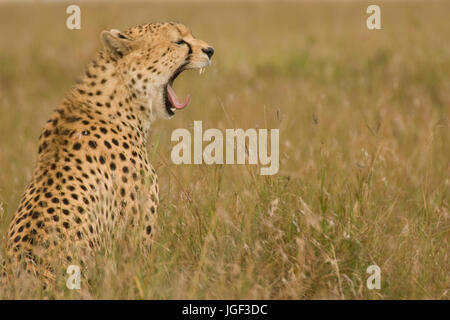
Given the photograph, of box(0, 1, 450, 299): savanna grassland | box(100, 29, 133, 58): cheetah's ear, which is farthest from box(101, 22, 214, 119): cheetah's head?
box(0, 1, 450, 299): savanna grassland

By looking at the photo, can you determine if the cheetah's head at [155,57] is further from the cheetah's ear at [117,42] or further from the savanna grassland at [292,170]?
the savanna grassland at [292,170]

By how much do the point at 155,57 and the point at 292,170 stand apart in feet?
5.33

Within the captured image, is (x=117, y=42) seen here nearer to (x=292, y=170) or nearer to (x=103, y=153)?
(x=103, y=153)

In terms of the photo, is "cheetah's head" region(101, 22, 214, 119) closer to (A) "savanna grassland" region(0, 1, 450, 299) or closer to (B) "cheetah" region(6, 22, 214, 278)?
(B) "cheetah" region(6, 22, 214, 278)

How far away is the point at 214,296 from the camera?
2617 millimetres

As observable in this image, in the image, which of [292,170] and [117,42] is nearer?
[117,42]

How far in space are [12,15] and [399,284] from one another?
46.1ft

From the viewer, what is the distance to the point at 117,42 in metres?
3.37

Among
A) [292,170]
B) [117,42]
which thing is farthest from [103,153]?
[292,170]

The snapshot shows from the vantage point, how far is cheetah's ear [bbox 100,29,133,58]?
3342 millimetres

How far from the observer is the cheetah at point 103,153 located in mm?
2699

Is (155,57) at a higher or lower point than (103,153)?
higher

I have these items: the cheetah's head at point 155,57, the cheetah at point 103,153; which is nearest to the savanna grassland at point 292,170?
the cheetah at point 103,153
